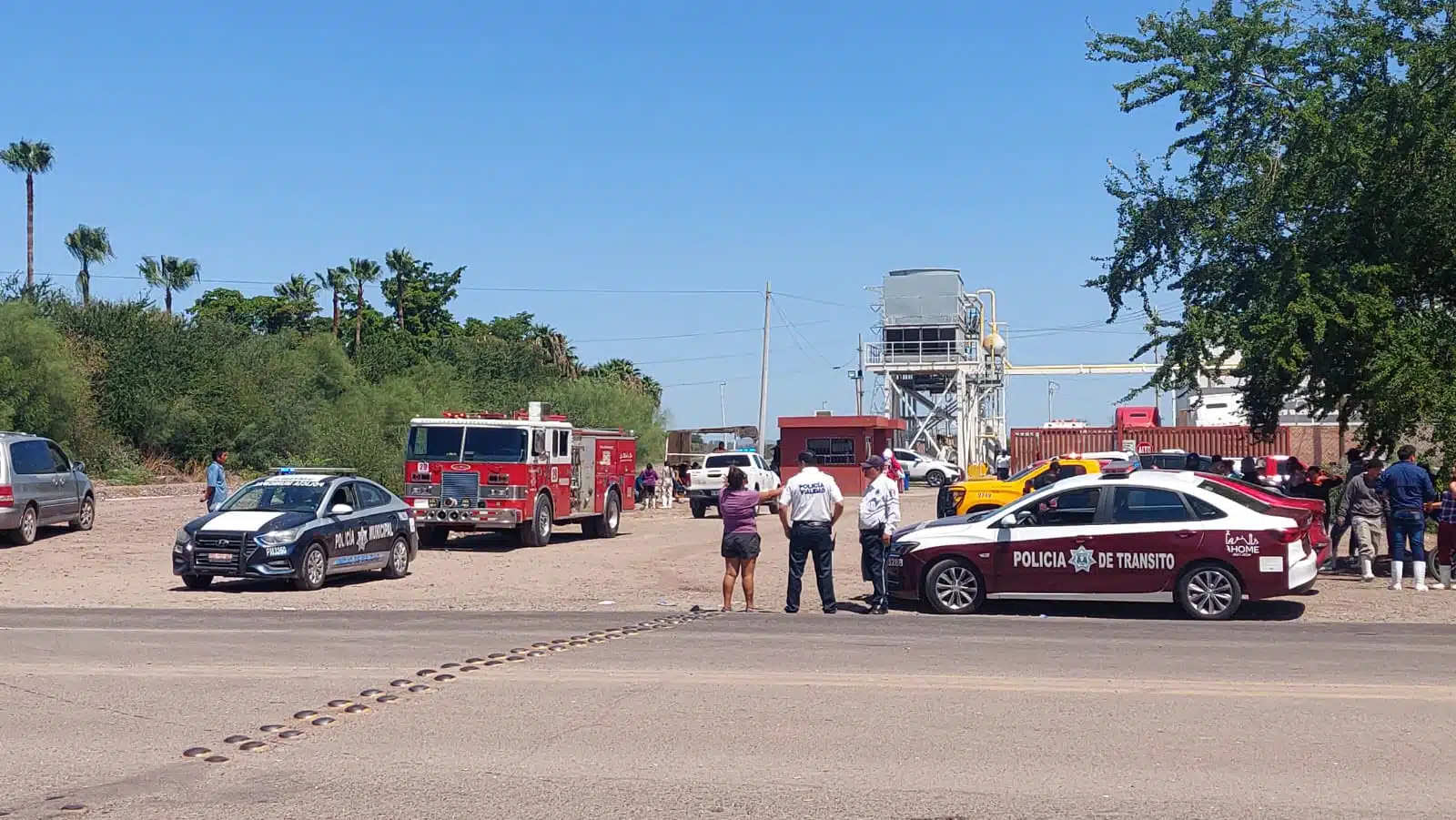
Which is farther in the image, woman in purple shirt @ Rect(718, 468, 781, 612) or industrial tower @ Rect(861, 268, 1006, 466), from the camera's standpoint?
industrial tower @ Rect(861, 268, 1006, 466)

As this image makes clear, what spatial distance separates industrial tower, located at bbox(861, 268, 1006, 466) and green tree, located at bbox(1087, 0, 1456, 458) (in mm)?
41285

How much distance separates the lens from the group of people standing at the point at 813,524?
613 inches

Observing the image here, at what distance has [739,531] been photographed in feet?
52.4

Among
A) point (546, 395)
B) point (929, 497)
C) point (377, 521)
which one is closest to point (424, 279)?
point (546, 395)

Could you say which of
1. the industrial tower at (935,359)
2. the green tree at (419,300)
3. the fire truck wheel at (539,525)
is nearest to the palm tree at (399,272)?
the green tree at (419,300)

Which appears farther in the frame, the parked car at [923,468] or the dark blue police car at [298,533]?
the parked car at [923,468]

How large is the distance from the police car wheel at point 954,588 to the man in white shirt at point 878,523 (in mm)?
526

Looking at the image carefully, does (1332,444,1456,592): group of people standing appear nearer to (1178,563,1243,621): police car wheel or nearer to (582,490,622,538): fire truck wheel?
(1178,563,1243,621): police car wheel

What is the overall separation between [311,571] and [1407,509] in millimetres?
13760

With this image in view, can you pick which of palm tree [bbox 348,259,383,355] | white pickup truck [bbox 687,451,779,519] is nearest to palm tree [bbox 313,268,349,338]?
palm tree [bbox 348,259,383,355]

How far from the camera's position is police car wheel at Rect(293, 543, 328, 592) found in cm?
1844

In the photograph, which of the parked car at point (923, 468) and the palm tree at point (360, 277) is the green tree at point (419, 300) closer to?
the palm tree at point (360, 277)

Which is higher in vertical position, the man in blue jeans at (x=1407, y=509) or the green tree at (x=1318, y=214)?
the green tree at (x=1318, y=214)

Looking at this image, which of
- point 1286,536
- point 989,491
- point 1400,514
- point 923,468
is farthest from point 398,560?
point 923,468
